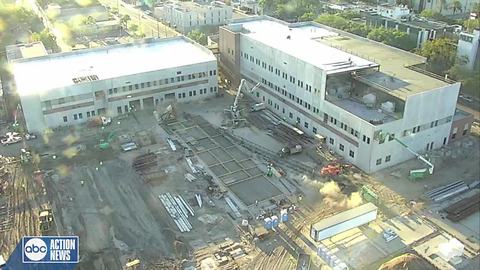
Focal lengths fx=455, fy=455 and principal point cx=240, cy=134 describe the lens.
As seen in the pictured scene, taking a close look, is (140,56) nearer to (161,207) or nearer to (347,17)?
(161,207)

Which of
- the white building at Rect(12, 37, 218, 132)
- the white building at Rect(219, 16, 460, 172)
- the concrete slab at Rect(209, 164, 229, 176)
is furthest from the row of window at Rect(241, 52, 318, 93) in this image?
the concrete slab at Rect(209, 164, 229, 176)

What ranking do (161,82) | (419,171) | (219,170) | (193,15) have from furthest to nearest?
(193,15) < (161,82) < (219,170) < (419,171)

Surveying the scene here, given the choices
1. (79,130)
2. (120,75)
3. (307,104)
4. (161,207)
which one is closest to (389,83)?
(307,104)

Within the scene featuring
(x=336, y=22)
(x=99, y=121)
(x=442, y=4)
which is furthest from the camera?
(x=442, y=4)

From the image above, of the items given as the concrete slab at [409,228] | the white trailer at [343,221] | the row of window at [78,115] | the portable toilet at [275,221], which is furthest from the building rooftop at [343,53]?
the row of window at [78,115]

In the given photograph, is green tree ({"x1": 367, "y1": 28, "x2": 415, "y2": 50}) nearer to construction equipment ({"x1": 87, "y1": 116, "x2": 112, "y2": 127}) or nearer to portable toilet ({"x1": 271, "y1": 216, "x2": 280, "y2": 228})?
construction equipment ({"x1": 87, "y1": 116, "x2": 112, "y2": 127})


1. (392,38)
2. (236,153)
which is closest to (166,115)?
(236,153)

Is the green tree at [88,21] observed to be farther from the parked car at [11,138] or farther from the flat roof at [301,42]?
the parked car at [11,138]

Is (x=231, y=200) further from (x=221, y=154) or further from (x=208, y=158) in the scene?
(x=221, y=154)
